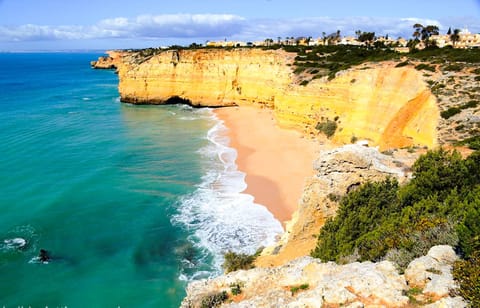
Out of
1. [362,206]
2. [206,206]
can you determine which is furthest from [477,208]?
[206,206]

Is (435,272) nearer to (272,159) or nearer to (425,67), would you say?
(272,159)

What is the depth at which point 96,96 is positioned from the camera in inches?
2697

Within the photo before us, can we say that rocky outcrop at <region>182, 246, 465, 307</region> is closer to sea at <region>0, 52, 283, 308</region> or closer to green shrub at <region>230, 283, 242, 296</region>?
green shrub at <region>230, 283, 242, 296</region>

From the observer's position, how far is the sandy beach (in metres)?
23.1

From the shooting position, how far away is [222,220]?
810 inches

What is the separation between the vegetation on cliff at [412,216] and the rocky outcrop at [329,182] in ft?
3.53

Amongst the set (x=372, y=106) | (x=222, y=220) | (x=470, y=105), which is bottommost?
(x=222, y=220)

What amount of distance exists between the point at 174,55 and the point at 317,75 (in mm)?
26327

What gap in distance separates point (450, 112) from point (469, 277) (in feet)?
57.7

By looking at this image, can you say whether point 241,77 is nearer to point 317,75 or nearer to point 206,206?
point 317,75

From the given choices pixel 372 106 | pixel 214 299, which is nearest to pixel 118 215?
pixel 214 299

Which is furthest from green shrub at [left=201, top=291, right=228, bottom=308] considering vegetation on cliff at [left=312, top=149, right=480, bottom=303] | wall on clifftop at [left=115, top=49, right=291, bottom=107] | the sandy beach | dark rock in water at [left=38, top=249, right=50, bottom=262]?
wall on clifftop at [left=115, top=49, right=291, bottom=107]

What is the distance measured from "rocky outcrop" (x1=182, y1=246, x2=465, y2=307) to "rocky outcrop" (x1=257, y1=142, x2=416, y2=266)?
589 cm

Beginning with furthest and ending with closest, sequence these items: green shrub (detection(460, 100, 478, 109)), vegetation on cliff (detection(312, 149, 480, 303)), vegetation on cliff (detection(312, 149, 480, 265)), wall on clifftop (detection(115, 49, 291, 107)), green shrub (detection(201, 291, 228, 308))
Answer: wall on clifftop (detection(115, 49, 291, 107)) < green shrub (detection(460, 100, 478, 109)) < vegetation on cliff (detection(312, 149, 480, 265)) < green shrub (detection(201, 291, 228, 308)) < vegetation on cliff (detection(312, 149, 480, 303))
